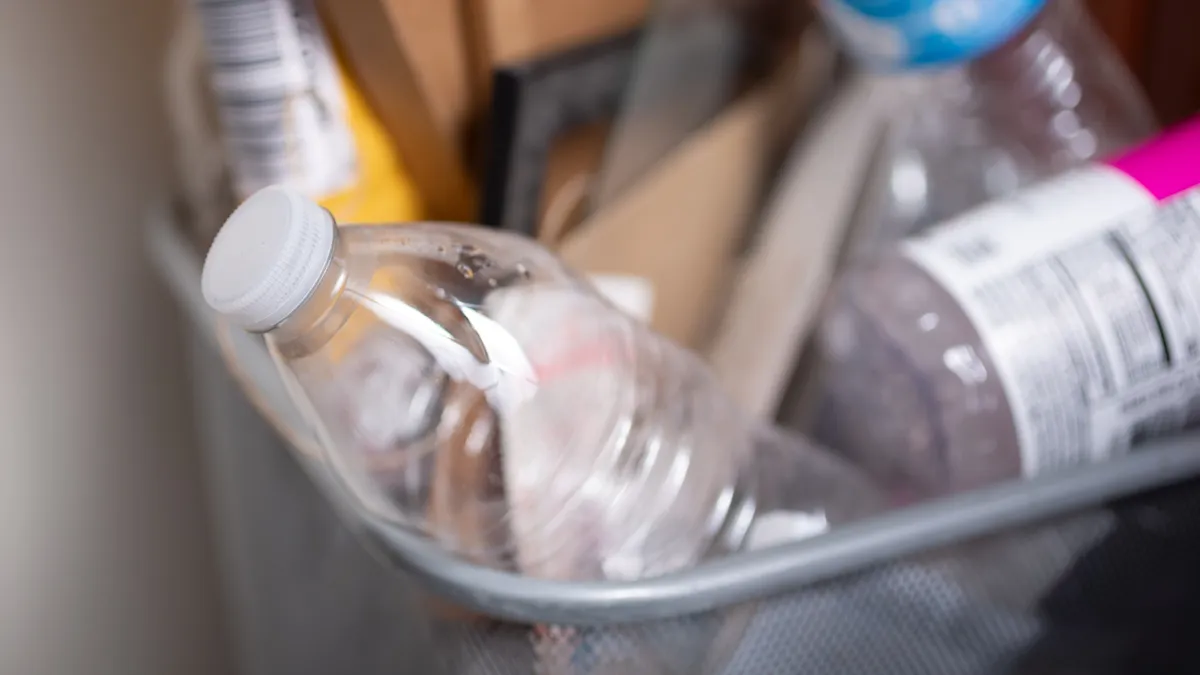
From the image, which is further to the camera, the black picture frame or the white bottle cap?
the black picture frame

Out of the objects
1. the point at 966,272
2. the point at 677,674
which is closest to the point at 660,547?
the point at 677,674

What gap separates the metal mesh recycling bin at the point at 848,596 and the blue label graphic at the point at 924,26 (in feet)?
0.64

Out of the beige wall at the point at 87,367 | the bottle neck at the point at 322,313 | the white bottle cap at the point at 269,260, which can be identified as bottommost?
the beige wall at the point at 87,367

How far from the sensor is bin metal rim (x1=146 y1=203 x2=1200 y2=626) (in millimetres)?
331

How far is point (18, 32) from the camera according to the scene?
60cm

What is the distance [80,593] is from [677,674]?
499 millimetres

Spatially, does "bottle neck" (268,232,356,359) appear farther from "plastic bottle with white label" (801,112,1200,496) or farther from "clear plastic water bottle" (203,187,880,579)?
"plastic bottle with white label" (801,112,1200,496)

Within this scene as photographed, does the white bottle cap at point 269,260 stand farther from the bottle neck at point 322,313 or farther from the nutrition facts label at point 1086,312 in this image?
the nutrition facts label at point 1086,312

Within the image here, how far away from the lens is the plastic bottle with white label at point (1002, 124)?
0.56 meters

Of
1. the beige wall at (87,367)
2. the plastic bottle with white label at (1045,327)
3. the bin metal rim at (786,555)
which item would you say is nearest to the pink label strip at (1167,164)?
the plastic bottle with white label at (1045,327)

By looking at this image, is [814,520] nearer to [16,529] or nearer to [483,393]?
[483,393]

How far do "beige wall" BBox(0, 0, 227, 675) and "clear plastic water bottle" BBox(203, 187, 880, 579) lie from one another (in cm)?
34

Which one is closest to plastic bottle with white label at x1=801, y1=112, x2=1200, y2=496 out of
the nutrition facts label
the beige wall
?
the nutrition facts label

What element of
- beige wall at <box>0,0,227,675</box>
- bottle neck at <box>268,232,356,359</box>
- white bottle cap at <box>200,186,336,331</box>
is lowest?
beige wall at <box>0,0,227,675</box>
